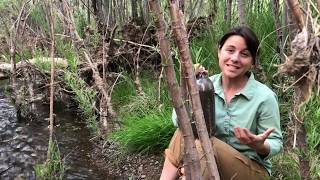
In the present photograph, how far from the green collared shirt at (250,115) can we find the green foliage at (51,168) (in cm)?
141

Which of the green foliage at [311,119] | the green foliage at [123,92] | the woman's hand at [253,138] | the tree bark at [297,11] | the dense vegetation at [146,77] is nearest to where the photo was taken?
the tree bark at [297,11]

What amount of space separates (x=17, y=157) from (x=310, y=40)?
125 inches

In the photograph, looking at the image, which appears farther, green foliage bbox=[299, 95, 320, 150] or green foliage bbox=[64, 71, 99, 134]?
green foliage bbox=[64, 71, 99, 134]

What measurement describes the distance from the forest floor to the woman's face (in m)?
1.42

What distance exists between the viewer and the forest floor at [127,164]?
3.67m

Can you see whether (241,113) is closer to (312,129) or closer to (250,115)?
(250,115)

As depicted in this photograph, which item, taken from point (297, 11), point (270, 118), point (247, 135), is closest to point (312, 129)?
point (270, 118)

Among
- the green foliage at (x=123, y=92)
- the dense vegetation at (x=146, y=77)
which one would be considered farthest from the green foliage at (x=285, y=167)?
the green foliage at (x=123, y=92)

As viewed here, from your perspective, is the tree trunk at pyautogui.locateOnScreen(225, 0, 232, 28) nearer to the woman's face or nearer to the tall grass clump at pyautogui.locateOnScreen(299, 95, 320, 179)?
the tall grass clump at pyautogui.locateOnScreen(299, 95, 320, 179)

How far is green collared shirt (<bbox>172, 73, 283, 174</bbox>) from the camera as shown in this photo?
7.84ft

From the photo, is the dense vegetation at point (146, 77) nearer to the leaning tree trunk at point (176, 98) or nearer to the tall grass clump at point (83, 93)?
the tall grass clump at point (83, 93)

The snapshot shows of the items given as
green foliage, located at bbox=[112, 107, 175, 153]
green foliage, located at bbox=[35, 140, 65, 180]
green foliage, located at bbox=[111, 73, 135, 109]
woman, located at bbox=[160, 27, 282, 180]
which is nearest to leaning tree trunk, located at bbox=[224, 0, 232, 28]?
green foliage, located at bbox=[111, 73, 135, 109]

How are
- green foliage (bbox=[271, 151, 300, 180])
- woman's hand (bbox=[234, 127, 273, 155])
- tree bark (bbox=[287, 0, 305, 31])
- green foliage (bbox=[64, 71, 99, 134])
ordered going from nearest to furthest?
tree bark (bbox=[287, 0, 305, 31])
woman's hand (bbox=[234, 127, 273, 155])
green foliage (bbox=[271, 151, 300, 180])
green foliage (bbox=[64, 71, 99, 134])

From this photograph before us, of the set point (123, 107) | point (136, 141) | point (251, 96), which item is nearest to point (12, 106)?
point (123, 107)
